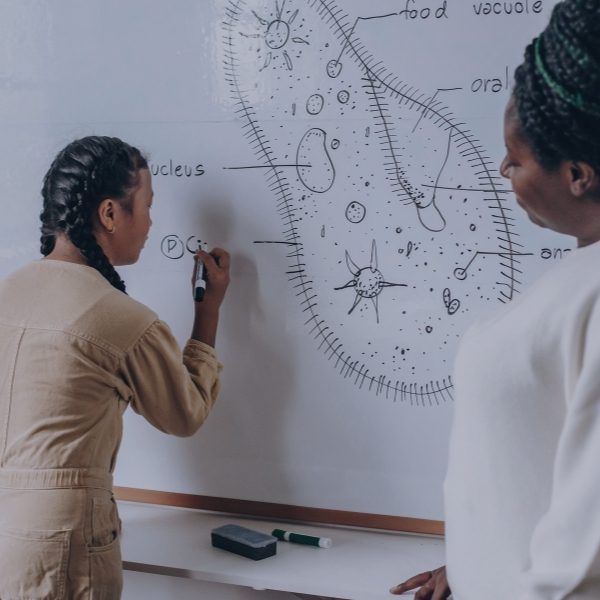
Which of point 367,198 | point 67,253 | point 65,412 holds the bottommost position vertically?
point 65,412

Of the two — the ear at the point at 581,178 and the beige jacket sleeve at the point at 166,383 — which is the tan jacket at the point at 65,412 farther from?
the ear at the point at 581,178

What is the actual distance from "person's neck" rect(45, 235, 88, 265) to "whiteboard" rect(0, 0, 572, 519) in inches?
8.2

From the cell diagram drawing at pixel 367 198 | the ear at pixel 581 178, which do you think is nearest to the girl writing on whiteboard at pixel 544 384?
the ear at pixel 581 178

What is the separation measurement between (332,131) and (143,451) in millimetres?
690

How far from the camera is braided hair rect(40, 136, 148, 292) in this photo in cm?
147

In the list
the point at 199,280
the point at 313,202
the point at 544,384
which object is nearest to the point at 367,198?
the point at 313,202

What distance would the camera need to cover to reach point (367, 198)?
4.90 ft

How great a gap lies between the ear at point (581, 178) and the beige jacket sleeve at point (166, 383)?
721 mm

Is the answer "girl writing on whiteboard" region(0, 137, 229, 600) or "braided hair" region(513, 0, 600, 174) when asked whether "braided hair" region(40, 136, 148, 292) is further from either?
"braided hair" region(513, 0, 600, 174)

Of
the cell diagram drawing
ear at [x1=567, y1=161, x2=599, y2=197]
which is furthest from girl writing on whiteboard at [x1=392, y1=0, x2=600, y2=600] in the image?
the cell diagram drawing

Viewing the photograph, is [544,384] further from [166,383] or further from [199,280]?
[199,280]

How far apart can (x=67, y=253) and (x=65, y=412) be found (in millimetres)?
270

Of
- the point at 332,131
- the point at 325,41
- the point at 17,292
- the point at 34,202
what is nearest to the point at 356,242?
the point at 332,131

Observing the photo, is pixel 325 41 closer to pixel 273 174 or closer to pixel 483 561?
pixel 273 174
